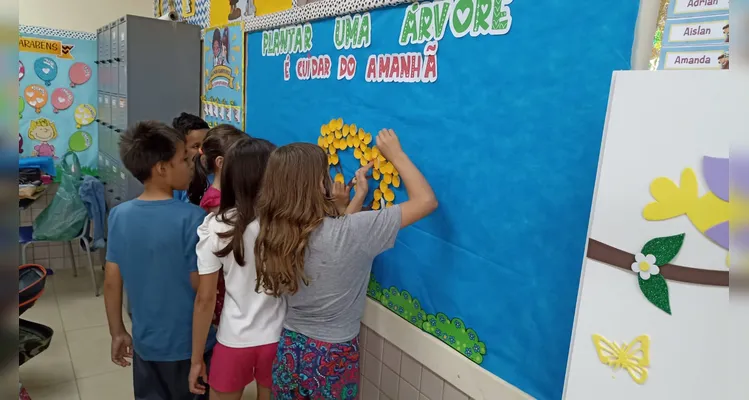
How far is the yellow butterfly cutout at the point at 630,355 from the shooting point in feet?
2.54

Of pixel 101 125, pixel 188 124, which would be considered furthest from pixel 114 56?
pixel 188 124

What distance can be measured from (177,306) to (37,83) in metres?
3.31

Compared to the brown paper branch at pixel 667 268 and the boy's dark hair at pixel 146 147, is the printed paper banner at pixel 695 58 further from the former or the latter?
the boy's dark hair at pixel 146 147

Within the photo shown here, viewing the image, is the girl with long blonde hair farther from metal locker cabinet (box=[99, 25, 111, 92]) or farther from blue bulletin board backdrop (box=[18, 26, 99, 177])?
blue bulletin board backdrop (box=[18, 26, 99, 177])

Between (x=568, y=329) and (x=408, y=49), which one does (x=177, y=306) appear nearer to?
(x=408, y=49)

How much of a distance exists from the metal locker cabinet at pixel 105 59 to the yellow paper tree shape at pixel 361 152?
2.59 m

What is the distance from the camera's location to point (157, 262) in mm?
1730

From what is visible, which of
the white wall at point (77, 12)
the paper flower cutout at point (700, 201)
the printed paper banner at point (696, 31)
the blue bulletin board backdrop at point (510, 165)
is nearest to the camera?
the paper flower cutout at point (700, 201)

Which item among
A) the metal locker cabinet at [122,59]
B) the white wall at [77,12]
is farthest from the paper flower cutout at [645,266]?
the white wall at [77,12]

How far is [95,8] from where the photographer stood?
14.5 feet

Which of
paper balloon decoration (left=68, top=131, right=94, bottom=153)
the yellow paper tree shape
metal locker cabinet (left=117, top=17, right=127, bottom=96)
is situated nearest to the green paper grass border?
the yellow paper tree shape

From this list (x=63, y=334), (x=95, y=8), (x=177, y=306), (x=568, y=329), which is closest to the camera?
(x=568, y=329)

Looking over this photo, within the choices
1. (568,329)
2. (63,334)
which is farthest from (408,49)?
(63,334)

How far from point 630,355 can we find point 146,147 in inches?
61.6
